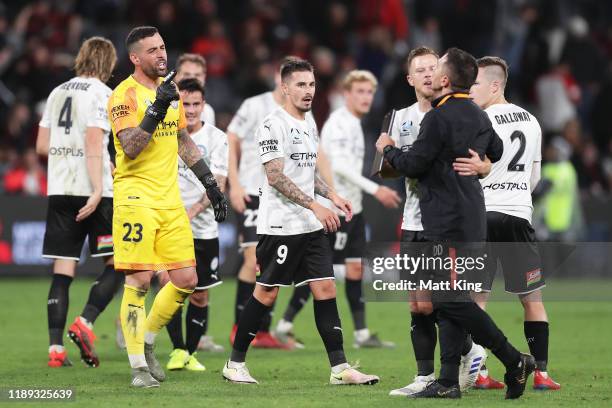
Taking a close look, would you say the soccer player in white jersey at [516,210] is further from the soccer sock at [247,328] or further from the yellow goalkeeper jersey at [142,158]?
the yellow goalkeeper jersey at [142,158]

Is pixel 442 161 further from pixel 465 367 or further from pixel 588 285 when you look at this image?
pixel 588 285

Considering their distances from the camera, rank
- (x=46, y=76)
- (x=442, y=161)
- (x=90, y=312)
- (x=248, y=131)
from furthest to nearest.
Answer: (x=46, y=76) → (x=248, y=131) → (x=90, y=312) → (x=442, y=161)

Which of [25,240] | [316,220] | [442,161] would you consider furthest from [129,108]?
[25,240]

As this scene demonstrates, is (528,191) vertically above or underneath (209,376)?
above

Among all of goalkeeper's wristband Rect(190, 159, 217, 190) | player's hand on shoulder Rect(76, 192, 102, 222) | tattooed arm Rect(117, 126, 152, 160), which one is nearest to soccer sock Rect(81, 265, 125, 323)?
player's hand on shoulder Rect(76, 192, 102, 222)

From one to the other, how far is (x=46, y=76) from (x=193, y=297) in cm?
1054

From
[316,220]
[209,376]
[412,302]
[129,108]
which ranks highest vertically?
[129,108]

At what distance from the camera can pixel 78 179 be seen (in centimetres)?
1066

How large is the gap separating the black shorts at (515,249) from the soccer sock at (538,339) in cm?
28

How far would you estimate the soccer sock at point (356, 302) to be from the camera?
12.4 meters

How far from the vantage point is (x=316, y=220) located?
938 cm

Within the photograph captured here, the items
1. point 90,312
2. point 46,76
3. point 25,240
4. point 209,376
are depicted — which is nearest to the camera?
point 209,376

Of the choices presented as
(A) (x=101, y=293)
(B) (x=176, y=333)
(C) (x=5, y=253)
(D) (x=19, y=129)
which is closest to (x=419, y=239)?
(B) (x=176, y=333)

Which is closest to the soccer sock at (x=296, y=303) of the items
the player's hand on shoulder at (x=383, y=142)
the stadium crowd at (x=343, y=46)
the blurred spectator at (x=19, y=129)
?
the player's hand on shoulder at (x=383, y=142)
